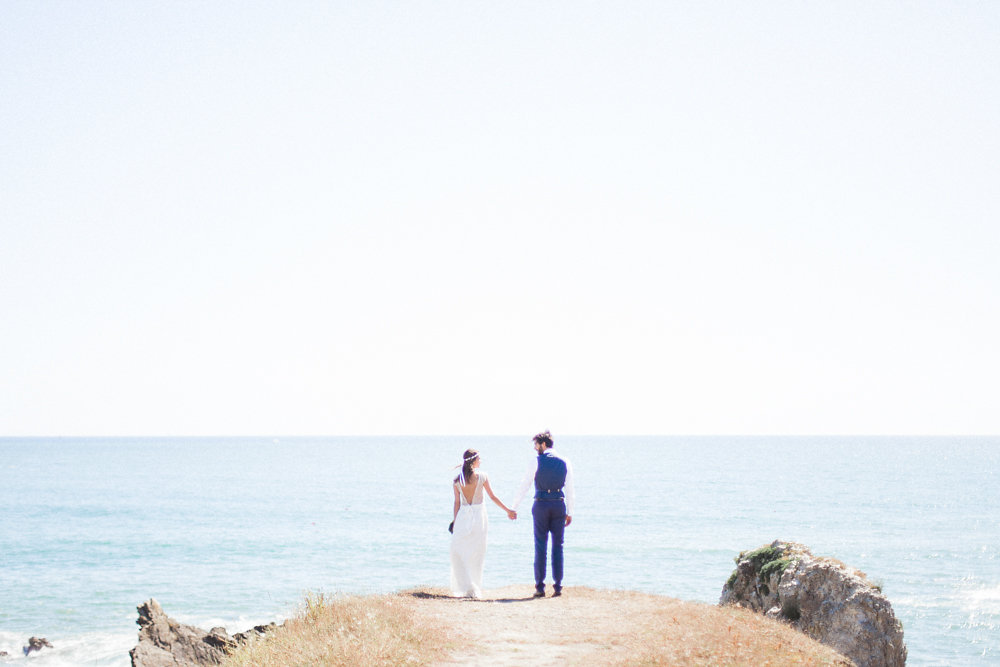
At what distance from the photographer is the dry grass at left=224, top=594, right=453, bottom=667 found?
9625 millimetres

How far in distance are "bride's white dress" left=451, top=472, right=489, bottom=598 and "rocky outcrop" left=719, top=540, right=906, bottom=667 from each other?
16.0 feet

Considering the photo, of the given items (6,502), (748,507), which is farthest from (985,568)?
(6,502)

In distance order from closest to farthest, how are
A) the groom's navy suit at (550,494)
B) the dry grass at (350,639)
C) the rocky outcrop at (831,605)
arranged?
1. the dry grass at (350,639)
2. the rocky outcrop at (831,605)
3. the groom's navy suit at (550,494)

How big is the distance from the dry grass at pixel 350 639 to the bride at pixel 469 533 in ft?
7.31

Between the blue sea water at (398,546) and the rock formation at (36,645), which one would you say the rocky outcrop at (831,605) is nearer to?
the blue sea water at (398,546)

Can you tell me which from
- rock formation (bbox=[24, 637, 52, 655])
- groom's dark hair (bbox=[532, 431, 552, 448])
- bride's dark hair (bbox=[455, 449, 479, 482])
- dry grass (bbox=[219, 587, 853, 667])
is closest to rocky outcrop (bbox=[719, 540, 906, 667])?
dry grass (bbox=[219, 587, 853, 667])

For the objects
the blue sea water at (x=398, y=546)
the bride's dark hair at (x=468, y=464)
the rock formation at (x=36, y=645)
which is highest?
the bride's dark hair at (x=468, y=464)

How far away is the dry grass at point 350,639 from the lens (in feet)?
31.6

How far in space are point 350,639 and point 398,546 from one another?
37.6m

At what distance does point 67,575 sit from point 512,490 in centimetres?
6374

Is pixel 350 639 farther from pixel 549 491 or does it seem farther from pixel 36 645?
pixel 36 645

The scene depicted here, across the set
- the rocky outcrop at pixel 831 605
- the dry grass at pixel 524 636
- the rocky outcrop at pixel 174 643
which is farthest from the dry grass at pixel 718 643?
the rocky outcrop at pixel 174 643

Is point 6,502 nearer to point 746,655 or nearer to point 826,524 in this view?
point 826,524

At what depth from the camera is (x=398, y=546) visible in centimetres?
4659
